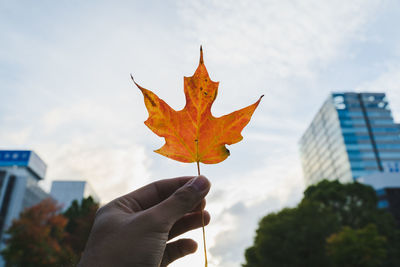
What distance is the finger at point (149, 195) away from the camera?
64.4 inches

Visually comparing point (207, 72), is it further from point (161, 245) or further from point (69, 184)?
point (69, 184)

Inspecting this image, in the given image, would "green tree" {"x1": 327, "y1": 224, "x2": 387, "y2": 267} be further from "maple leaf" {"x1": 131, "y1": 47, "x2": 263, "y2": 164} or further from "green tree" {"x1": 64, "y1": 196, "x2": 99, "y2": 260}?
"maple leaf" {"x1": 131, "y1": 47, "x2": 263, "y2": 164}

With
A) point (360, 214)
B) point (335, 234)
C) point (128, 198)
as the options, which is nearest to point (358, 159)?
point (360, 214)

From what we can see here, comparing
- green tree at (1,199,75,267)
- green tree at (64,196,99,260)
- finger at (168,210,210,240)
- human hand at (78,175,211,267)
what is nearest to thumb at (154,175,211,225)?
human hand at (78,175,211,267)

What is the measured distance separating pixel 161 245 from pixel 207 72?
35.3 inches

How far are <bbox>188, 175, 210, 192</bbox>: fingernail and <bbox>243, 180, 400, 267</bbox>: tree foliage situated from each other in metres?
20.7

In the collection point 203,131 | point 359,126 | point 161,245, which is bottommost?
point 161,245

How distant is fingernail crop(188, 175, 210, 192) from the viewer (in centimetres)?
149

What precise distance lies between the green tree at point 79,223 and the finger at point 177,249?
21056 mm

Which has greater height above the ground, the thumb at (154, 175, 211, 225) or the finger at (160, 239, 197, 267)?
the thumb at (154, 175, 211, 225)

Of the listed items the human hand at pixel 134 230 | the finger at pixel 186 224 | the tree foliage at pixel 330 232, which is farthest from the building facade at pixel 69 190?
the human hand at pixel 134 230

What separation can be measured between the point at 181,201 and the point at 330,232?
22572mm

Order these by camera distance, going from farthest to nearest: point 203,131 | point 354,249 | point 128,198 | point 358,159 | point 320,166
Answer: point 320,166, point 358,159, point 354,249, point 128,198, point 203,131

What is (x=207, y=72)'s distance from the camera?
1.22 metres
